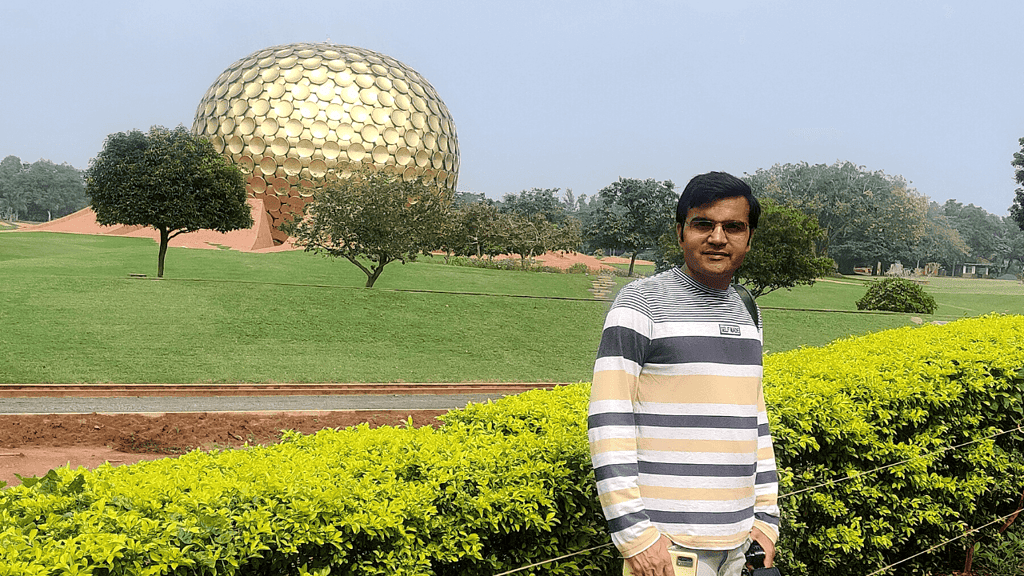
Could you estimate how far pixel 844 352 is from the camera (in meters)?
5.22

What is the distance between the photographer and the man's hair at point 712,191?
2281 mm

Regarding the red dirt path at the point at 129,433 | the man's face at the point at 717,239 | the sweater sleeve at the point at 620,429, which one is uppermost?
the man's face at the point at 717,239

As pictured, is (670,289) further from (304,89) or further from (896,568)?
(304,89)

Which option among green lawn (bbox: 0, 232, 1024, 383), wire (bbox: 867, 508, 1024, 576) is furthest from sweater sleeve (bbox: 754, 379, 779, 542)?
green lawn (bbox: 0, 232, 1024, 383)

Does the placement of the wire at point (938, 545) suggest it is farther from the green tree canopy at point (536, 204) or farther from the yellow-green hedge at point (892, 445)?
the green tree canopy at point (536, 204)

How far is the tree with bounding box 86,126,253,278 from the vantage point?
69.3ft

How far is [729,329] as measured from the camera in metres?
2.24

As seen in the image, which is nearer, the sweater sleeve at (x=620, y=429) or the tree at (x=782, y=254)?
the sweater sleeve at (x=620, y=429)

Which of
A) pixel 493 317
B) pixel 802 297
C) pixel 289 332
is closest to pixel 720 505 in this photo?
pixel 289 332

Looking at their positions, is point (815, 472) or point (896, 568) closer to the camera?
point (815, 472)

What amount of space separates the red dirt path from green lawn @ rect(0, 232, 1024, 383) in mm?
2295

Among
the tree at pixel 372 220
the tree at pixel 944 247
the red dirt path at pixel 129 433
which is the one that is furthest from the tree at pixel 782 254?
the tree at pixel 944 247

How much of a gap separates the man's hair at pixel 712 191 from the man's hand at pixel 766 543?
94 cm

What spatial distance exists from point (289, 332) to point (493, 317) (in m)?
4.60
